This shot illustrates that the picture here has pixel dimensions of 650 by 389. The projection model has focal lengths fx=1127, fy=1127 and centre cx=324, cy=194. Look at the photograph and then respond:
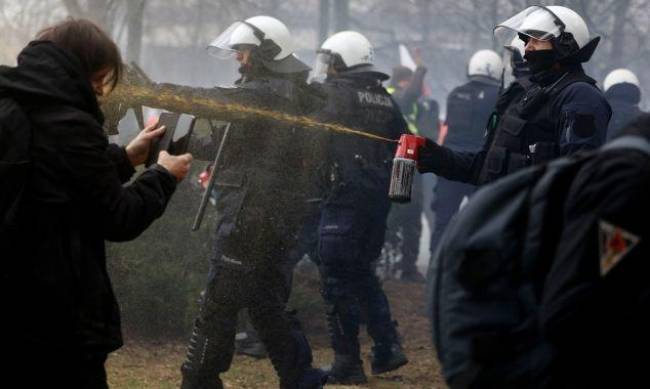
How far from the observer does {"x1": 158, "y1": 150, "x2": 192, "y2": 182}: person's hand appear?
3.38 meters

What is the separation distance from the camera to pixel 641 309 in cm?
223

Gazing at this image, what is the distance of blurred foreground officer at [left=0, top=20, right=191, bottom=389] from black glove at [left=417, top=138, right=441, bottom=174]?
87.7 inches

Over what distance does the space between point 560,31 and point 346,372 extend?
260 cm

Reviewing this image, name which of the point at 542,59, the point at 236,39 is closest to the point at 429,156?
the point at 542,59

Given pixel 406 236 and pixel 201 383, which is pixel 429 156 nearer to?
pixel 201 383

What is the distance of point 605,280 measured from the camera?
2238 mm

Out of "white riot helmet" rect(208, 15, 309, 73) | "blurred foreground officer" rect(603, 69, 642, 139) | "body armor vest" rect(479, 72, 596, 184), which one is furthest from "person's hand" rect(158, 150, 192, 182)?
"blurred foreground officer" rect(603, 69, 642, 139)

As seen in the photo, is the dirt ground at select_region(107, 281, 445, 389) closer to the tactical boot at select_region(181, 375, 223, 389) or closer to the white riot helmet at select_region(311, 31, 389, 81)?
the tactical boot at select_region(181, 375, 223, 389)

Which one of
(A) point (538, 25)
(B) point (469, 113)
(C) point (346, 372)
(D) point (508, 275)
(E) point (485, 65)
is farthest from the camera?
(E) point (485, 65)

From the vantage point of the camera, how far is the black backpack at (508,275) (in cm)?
234

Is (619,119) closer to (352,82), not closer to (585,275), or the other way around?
(352,82)

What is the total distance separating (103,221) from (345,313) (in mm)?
3916

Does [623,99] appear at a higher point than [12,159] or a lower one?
higher

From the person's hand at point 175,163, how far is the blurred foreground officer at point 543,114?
1895mm
